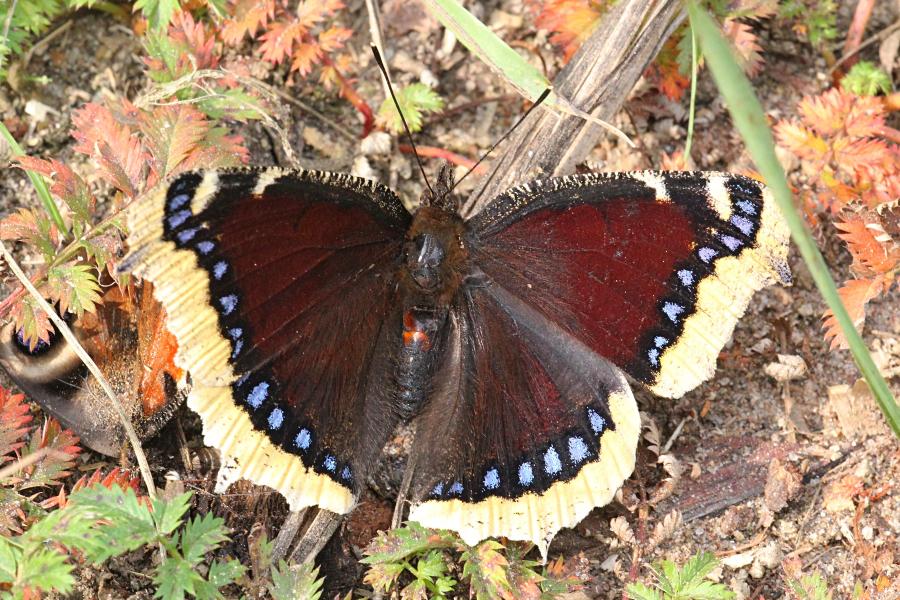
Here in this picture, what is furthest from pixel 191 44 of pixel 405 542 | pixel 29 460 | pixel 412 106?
pixel 405 542

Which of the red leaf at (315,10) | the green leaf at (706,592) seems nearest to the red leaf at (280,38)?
the red leaf at (315,10)

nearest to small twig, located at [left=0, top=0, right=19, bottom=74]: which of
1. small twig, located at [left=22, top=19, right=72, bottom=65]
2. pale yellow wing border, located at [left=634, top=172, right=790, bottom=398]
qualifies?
small twig, located at [left=22, top=19, right=72, bottom=65]

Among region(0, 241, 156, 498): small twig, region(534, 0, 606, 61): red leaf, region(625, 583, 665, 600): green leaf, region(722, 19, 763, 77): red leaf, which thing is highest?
region(722, 19, 763, 77): red leaf

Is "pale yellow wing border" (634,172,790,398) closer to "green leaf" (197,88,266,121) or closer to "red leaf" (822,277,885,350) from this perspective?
"red leaf" (822,277,885,350)

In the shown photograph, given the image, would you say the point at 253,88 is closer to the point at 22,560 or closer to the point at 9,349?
the point at 9,349

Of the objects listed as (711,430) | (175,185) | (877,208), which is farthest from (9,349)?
(877,208)

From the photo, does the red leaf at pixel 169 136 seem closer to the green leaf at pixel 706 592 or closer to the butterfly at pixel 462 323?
the butterfly at pixel 462 323

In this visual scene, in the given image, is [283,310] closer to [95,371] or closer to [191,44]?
[95,371]
